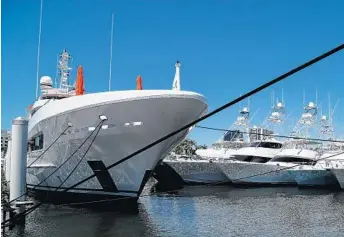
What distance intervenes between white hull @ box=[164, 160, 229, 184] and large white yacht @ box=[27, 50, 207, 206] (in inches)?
986

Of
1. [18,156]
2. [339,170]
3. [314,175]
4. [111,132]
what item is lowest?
[314,175]

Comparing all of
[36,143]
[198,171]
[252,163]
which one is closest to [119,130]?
[36,143]

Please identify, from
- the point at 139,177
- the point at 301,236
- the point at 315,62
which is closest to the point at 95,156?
the point at 139,177

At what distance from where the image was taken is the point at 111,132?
14969 millimetres

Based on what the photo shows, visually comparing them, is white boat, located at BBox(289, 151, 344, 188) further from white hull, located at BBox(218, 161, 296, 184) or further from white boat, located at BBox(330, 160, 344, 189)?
white boat, located at BBox(330, 160, 344, 189)

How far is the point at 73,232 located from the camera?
513 inches

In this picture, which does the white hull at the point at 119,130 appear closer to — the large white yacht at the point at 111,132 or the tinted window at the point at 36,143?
the large white yacht at the point at 111,132

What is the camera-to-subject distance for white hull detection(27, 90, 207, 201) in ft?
47.4

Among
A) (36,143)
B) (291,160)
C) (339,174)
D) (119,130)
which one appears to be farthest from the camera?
(291,160)

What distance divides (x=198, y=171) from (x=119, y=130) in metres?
28.7

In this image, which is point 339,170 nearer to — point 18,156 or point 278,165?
point 278,165

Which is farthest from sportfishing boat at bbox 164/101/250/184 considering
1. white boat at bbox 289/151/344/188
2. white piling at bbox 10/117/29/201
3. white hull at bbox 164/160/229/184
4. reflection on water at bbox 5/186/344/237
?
white piling at bbox 10/117/29/201

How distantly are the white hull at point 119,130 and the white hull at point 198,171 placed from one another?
83.2ft

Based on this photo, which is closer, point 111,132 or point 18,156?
point 18,156
